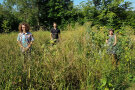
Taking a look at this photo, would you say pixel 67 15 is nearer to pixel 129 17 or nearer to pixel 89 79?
pixel 129 17

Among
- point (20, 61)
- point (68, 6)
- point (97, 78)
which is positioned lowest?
point (97, 78)

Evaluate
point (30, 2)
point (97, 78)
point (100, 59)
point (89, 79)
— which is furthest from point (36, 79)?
point (30, 2)

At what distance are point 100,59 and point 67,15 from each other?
17.2 metres

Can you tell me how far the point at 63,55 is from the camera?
2.30 metres

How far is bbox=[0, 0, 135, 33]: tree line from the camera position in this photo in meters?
10.7

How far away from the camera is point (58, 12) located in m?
20.3

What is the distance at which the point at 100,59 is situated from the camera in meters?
2.35

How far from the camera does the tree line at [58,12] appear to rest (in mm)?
10719

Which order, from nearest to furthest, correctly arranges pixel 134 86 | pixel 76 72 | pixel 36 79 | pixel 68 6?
pixel 36 79 < pixel 76 72 < pixel 134 86 < pixel 68 6

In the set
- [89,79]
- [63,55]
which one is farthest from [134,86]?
[63,55]

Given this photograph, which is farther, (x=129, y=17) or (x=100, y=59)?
(x=129, y=17)

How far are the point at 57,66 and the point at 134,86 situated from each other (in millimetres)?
1984

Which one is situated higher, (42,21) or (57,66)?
(42,21)

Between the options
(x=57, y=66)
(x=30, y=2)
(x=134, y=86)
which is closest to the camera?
(x=57, y=66)
